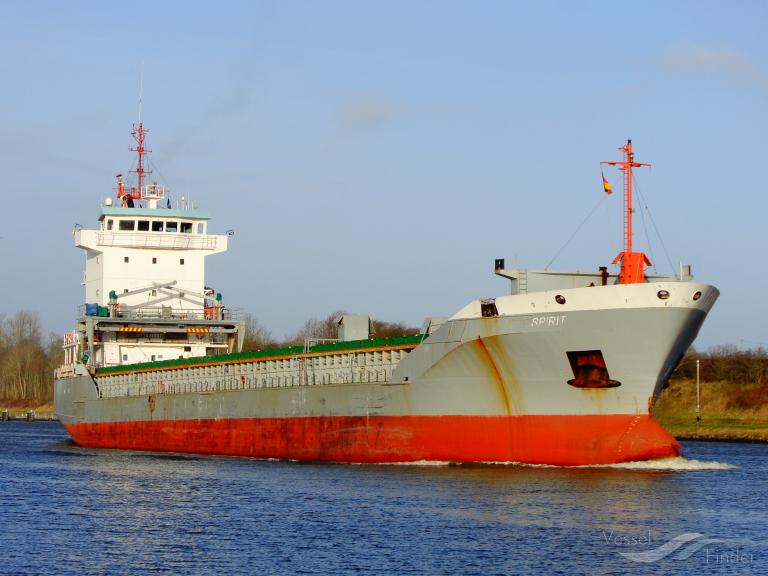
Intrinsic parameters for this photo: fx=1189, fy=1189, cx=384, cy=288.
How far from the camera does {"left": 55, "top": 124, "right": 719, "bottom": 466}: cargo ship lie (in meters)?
27.9

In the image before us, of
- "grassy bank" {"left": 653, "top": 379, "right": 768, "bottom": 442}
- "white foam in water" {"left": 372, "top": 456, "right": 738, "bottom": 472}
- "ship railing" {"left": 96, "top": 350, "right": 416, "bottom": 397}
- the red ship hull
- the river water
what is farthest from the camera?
"grassy bank" {"left": 653, "top": 379, "right": 768, "bottom": 442}

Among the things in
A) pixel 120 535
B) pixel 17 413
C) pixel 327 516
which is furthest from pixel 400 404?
pixel 17 413

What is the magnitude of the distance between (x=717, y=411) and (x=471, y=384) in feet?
114

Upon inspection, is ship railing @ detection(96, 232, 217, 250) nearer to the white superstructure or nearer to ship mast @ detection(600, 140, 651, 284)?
the white superstructure

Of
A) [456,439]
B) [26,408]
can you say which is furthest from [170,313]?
[26,408]

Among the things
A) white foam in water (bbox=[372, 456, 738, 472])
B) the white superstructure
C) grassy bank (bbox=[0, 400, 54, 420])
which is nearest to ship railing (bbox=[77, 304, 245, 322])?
the white superstructure

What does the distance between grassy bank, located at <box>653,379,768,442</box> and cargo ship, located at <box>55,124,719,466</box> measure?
23.4 metres

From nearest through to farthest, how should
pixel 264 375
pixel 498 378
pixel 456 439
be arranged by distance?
pixel 498 378
pixel 456 439
pixel 264 375

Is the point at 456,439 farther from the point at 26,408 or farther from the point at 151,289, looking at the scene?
the point at 26,408

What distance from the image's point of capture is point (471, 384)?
2981 cm

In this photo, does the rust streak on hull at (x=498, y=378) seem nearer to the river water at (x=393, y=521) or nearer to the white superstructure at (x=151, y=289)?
the river water at (x=393, y=521)

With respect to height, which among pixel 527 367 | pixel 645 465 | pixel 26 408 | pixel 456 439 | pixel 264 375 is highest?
pixel 264 375

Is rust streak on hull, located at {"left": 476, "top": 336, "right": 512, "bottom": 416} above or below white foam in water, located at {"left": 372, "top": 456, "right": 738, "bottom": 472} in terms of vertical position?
above

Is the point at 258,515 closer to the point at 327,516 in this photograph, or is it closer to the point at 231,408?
the point at 327,516
